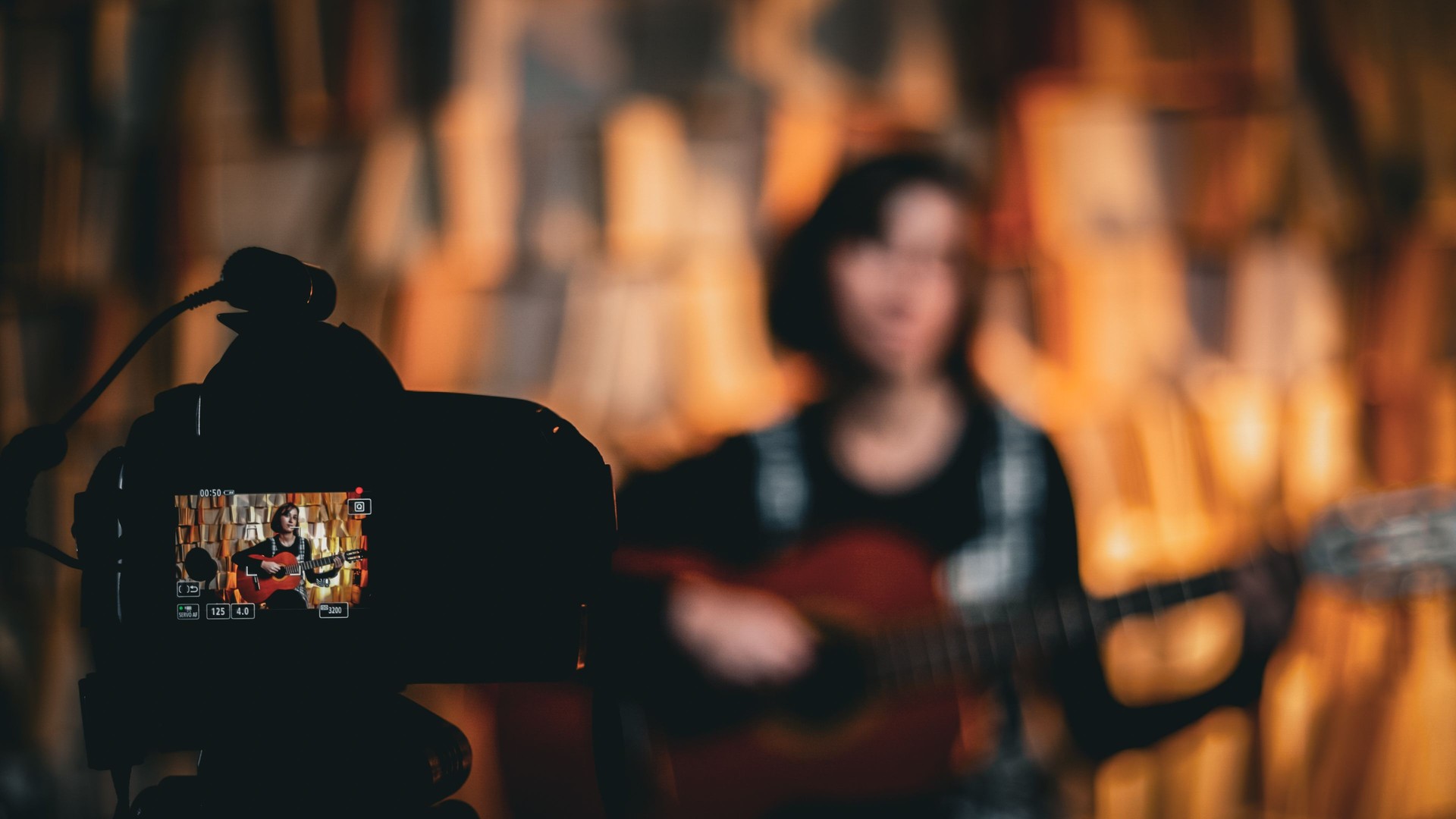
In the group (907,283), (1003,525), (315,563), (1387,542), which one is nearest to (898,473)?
(1003,525)

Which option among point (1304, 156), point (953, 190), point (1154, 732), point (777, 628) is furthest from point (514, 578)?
point (1304, 156)

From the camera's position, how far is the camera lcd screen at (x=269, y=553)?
0.63m

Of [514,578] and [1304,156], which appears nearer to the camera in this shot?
[514,578]

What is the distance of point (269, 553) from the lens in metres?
0.64

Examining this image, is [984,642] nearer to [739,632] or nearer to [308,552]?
[739,632]

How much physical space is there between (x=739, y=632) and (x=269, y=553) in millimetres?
626

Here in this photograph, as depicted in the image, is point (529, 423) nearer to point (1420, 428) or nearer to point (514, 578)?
point (514, 578)

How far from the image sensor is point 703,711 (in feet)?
3.71

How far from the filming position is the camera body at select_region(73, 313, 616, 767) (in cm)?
63

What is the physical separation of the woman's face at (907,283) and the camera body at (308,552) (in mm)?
672

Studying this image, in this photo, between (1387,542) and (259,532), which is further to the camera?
(1387,542)

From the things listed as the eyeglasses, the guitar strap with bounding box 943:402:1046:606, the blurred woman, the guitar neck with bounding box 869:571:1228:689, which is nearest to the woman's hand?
the blurred woman

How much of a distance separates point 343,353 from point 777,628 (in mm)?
668

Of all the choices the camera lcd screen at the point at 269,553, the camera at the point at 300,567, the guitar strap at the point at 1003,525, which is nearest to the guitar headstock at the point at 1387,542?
the guitar strap at the point at 1003,525
